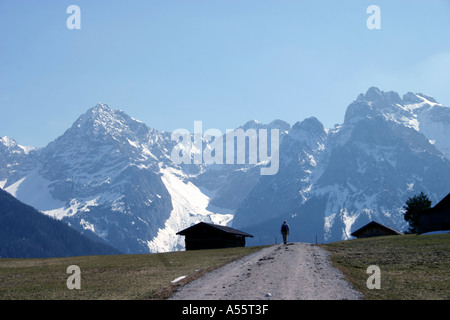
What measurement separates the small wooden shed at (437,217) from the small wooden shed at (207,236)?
31260 millimetres

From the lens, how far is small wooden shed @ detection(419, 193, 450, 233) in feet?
266

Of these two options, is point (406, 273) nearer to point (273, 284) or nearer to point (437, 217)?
point (273, 284)

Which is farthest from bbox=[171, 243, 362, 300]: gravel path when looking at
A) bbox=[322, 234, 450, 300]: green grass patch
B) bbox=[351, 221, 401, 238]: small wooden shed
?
bbox=[351, 221, 401, 238]: small wooden shed

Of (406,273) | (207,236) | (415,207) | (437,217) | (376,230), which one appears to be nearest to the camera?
(406,273)

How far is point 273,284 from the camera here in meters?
22.1

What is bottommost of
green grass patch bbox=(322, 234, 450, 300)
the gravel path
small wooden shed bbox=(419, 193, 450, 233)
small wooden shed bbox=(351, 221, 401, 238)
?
small wooden shed bbox=(351, 221, 401, 238)

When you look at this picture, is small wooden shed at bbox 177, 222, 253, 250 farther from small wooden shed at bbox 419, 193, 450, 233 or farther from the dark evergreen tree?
the dark evergreen tree

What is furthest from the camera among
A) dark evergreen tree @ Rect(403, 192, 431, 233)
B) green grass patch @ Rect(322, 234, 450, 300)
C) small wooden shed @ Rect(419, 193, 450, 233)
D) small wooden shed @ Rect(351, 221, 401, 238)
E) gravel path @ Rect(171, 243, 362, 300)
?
dark evergreen tree @ Rect(403, 192, 431, 233)

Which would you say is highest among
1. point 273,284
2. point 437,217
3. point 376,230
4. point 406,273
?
point 437,217

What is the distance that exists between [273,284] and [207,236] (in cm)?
5931

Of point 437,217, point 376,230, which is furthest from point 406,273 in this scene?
point 376,230

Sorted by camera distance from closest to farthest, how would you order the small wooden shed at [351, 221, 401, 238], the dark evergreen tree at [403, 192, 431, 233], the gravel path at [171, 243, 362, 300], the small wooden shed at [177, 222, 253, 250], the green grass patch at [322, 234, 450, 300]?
the gravel path at [171, 243, 362, 300] < the green grass patch at [322, 234, 450, 300] < the small wooden shed at [177, 222, 253, 250] < the small wooden shed at [351, 221, 401, 238] < the dark evergreen tree at [403, 192, 431, 233]

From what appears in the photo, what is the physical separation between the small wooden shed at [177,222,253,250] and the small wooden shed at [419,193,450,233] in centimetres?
3126

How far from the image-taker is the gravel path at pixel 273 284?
19.4 m
